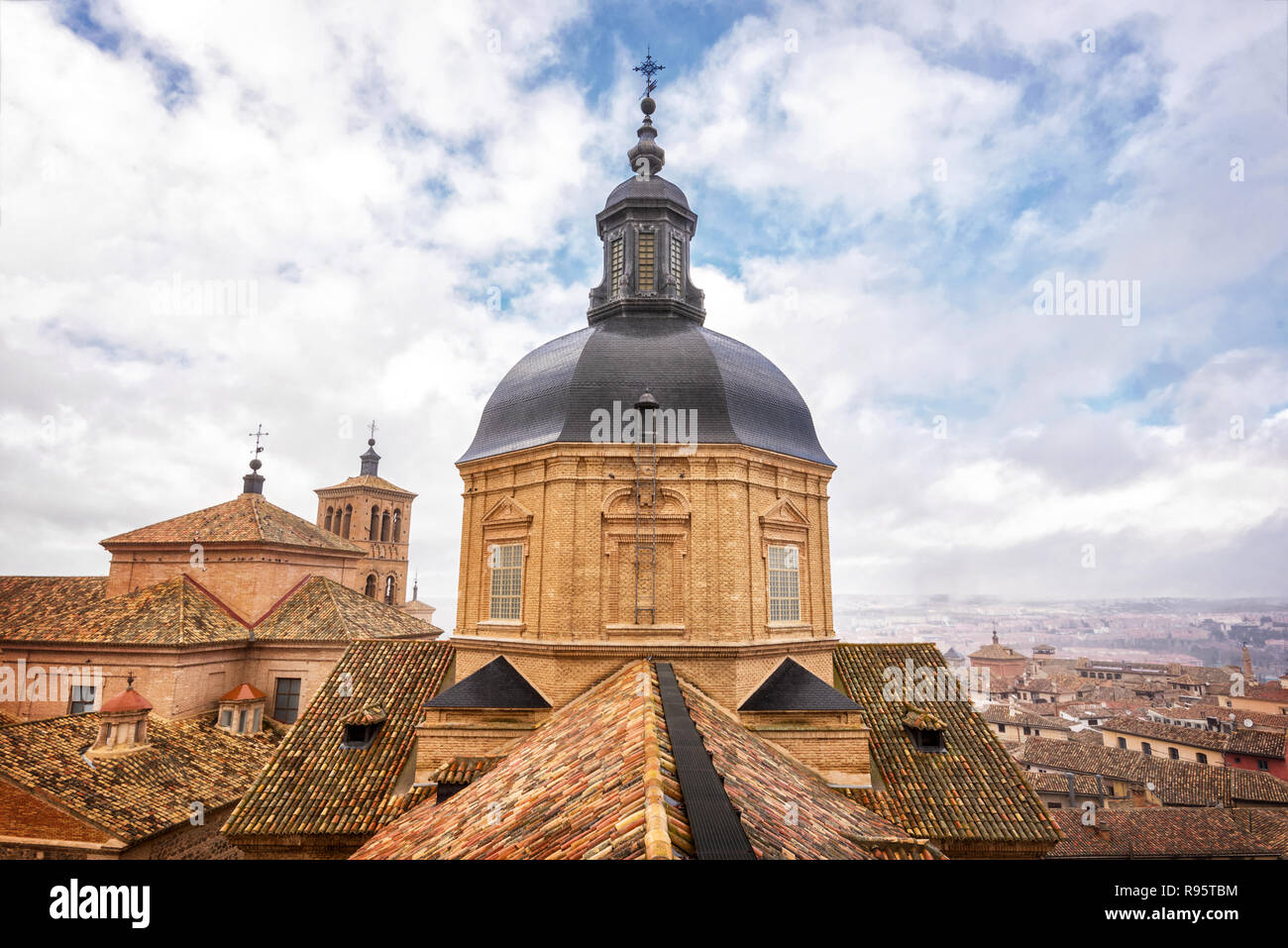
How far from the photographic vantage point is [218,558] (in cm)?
2920

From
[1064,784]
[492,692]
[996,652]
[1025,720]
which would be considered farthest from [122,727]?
[996,652]

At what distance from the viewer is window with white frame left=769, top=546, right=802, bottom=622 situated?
14906mm

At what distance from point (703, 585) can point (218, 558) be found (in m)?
24.3

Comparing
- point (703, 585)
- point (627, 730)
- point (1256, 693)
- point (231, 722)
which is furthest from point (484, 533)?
point (1256, 693)

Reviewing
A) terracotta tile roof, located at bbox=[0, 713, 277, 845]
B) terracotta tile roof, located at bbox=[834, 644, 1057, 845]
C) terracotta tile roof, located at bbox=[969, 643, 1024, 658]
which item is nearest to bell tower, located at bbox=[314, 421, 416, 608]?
terracotta tile roof, located at bbox=[0, 713, 277, 845]

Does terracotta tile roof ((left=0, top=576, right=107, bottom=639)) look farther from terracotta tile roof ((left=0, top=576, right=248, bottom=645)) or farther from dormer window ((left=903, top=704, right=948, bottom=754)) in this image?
dormer window ((left=903, top=704, right=948, bottom=754))

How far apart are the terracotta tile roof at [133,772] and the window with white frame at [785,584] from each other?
16.0m

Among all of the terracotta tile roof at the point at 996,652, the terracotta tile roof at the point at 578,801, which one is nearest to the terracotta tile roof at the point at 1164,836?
the terracotta tile roof at the point at 578,801

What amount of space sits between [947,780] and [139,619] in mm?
27581

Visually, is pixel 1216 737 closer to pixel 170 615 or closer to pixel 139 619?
pixel 170 615

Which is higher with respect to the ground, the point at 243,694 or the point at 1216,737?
the point at 243,694

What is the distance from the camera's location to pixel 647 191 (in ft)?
59.9

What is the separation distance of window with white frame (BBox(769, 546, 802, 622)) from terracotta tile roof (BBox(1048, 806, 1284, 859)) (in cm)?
1866
